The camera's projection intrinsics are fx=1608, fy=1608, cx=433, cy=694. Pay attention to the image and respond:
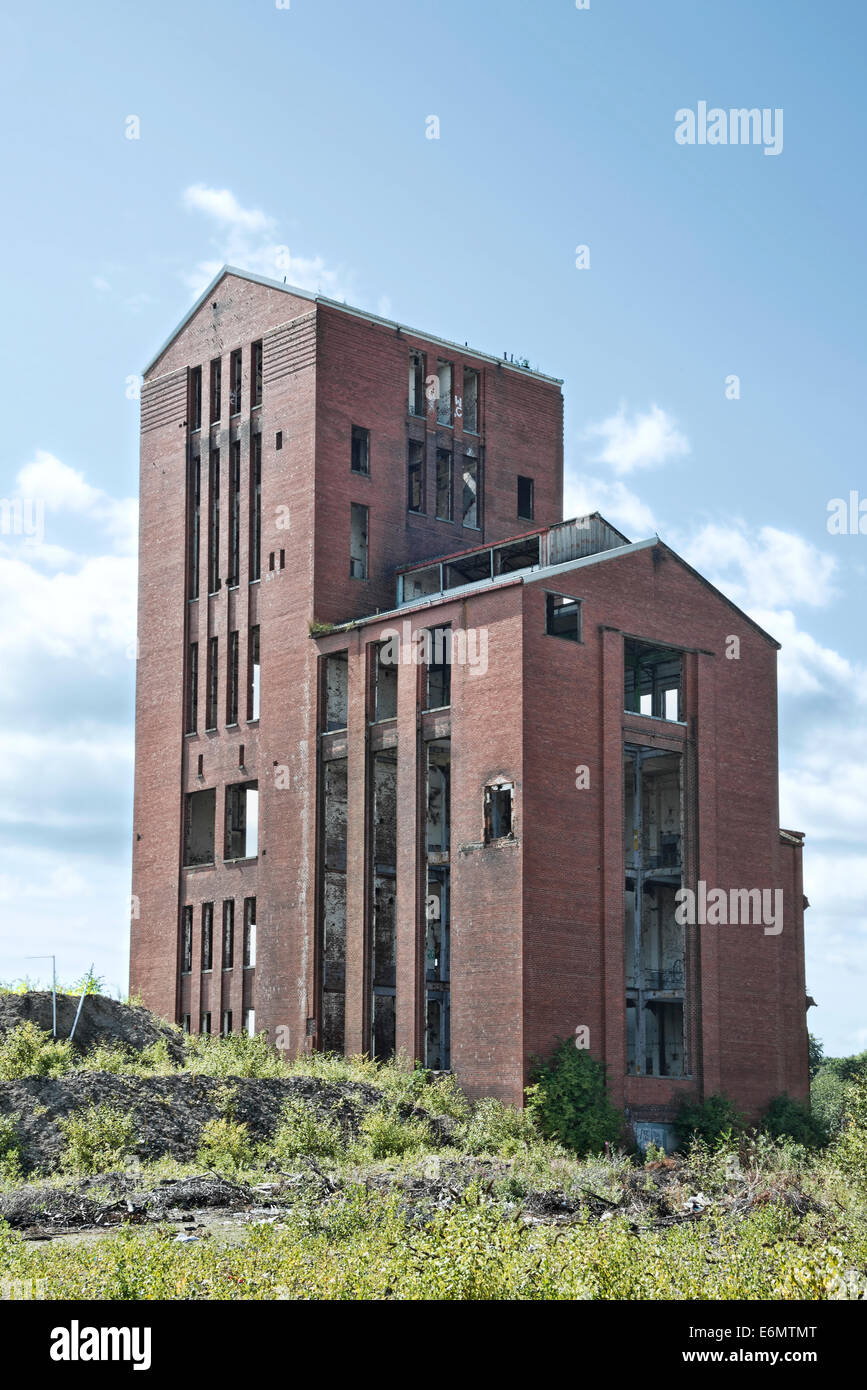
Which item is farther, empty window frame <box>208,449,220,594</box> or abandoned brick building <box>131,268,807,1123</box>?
empty window frame <box>208,449,220,594</box>

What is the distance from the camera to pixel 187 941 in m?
42.2

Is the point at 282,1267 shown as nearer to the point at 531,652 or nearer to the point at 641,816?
the point at 531,652

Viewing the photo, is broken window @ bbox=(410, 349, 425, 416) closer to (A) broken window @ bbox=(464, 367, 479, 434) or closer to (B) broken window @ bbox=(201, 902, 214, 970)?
(A) broken window @ bbox=(464, 367, 479, 434)

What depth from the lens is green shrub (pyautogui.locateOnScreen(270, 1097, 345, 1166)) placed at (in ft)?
91.1

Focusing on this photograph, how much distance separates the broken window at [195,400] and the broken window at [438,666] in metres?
10.6

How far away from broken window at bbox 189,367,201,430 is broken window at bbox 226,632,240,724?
6.51 metres

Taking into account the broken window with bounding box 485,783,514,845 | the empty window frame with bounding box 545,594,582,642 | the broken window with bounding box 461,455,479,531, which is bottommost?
the broken window with bounding box 485,783,514,845

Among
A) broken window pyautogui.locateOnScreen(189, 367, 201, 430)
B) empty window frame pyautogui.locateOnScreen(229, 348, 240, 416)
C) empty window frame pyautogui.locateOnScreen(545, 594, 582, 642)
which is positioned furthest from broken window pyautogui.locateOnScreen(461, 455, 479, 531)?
empty window frame pyautogui.locateOnScreen(545, 594, 582, 642)

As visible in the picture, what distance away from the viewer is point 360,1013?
36.8m

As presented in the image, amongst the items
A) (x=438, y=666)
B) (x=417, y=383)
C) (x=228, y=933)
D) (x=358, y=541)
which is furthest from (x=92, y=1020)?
(x=417, y=383)

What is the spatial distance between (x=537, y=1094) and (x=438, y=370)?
21018 millimetres

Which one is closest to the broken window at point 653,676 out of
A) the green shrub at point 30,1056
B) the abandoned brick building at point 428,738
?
the abandoned brick building at point 428,738

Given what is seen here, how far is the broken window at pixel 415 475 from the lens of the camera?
43.2 metres

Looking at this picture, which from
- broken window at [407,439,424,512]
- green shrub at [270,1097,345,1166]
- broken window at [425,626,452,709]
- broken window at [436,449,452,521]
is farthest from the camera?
broken window at [436,449,452,521]
